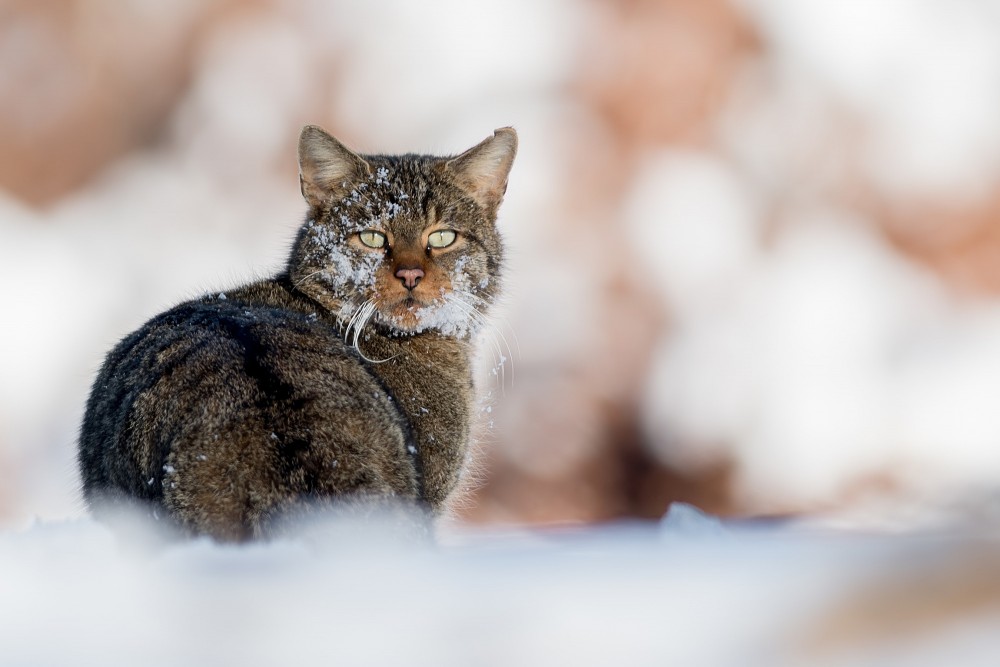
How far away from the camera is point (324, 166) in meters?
3.03

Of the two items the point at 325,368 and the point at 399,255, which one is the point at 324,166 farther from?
the point at 325,368

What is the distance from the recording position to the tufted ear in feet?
10.4

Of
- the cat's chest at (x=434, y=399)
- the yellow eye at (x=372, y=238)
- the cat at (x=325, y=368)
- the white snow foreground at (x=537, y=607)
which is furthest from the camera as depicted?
the yellow eye at (x=372, y=238)

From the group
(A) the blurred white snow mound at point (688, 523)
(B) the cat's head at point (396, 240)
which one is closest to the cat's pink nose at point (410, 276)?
(B) the cat's head at point (396, 240)

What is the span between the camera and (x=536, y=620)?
3.45 feet

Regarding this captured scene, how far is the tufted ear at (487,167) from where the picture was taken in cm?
318

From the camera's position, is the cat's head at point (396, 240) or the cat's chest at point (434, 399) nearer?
the cat's chest at point (434, 399)

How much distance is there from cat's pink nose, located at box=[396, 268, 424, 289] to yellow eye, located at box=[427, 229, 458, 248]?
168 mm

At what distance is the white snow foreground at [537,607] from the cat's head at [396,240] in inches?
60.2

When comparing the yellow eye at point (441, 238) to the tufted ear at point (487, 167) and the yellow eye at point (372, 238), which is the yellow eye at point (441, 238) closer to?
the yellow eye at point (372, 238)

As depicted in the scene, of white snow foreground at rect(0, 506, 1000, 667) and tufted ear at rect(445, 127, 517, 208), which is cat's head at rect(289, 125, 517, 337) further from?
white snow foreground at rect(0, 506, 1000, 667)

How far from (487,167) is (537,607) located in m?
2.33

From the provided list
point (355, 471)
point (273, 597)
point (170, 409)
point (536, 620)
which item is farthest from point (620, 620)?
point (170, 409)

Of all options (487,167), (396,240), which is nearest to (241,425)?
(396,240)
